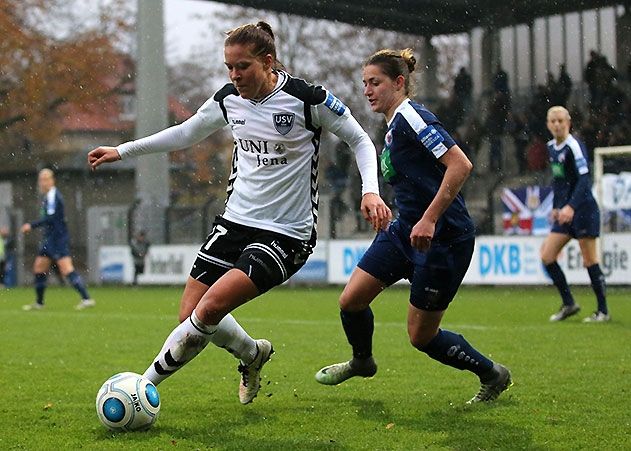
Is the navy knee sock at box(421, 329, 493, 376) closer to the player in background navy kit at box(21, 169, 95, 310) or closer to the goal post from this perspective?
the player in background navy kit at box(21, 169, 95, 310)

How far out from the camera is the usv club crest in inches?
225

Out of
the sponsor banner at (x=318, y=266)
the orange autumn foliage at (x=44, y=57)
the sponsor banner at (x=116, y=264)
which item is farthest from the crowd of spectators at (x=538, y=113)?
the orange autumn foliage at (x=44, y=57)

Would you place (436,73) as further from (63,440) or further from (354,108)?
(63,440)

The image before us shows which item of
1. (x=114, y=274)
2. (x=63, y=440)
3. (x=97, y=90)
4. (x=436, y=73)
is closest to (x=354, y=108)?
(x=436, y=73)

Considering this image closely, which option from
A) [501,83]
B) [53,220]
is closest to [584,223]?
→ [53,220]

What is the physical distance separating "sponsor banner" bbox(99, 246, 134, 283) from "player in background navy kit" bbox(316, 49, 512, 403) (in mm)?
19276

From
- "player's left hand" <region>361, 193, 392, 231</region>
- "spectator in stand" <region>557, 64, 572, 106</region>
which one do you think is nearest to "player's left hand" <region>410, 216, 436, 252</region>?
"player's left hand" <region>361, 193, 392, 231</region>

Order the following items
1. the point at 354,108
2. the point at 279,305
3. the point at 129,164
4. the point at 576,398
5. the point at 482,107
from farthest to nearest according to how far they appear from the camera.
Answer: the point at 129,164 → the point at 354,108 → the point at 482,107 → the point at 279,305 → the point at 576,398

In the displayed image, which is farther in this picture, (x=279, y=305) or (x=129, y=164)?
(x=129, y=164)

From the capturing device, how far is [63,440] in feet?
17.1

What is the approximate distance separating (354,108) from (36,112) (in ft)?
38.2

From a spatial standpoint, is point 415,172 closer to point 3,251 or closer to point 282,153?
point 282,153

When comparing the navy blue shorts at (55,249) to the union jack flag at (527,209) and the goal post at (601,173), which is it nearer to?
the goal post at (601,173)

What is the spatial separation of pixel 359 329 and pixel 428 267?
28.5 inches
